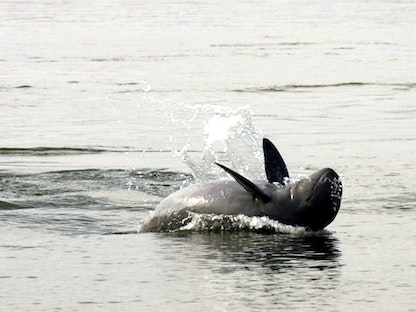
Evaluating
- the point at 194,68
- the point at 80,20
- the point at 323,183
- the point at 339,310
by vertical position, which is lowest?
the point at 339,310

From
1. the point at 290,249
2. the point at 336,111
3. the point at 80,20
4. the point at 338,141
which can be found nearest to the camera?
the point at 290,249

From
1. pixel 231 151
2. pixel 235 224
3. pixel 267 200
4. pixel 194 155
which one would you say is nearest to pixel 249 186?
pixel 267 200

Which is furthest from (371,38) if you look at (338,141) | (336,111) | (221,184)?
(221,184)

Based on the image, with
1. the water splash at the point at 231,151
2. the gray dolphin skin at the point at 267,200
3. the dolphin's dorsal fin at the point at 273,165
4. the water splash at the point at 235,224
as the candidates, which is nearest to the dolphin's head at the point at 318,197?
the gray dolphin skin at the point at 267,200

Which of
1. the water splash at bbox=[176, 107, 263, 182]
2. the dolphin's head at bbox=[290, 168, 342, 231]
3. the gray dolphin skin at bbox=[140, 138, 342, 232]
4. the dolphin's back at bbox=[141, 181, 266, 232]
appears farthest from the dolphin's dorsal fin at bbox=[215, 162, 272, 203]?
the water splash at bbox=[176, 107, 263, 182]

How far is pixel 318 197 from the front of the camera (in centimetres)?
1125

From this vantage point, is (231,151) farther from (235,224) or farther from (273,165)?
(235,224)

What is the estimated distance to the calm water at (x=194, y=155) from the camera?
9453mm

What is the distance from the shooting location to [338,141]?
16922 mm

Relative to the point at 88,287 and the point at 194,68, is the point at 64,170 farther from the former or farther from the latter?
the point at 194,68

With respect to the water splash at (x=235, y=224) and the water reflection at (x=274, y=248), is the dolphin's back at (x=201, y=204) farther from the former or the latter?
the water reflection at (x=274, y=248)

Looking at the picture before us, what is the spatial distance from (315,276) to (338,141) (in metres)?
7.33

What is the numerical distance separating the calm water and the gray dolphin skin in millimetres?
171

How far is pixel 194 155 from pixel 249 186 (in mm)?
4923
